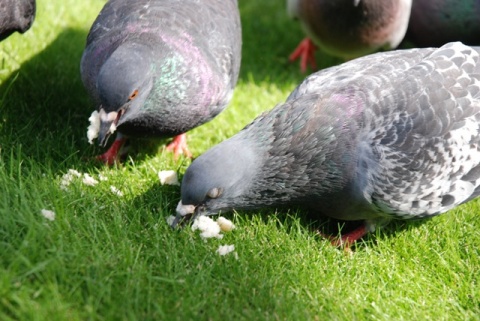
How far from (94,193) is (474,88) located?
2431 millimetres

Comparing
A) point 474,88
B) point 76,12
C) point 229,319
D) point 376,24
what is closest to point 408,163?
point 474,88

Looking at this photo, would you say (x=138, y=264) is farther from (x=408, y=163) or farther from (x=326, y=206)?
(x=408, y=163)

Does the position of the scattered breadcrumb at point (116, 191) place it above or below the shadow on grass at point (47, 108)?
below

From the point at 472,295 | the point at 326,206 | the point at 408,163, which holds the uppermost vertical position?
the point at 408,163

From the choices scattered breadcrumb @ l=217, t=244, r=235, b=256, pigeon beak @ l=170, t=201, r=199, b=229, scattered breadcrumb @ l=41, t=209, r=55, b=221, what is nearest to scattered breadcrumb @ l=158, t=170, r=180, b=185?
pigeon beak @ l=170, t=201, r=199, b=229

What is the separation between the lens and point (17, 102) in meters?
4.99

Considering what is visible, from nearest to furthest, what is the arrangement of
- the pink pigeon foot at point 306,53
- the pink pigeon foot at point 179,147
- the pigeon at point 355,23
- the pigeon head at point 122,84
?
the pigeon head at point 122,84
the pink pigeon foot at point 179,147
the pigeon at point 355,23
the pink pigeon foot at point 306,53

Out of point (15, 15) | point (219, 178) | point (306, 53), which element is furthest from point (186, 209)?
point (306, 53)

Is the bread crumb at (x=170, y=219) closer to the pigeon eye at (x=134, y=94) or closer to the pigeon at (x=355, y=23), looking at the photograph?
the pigeon eye at (x=134, y=94)

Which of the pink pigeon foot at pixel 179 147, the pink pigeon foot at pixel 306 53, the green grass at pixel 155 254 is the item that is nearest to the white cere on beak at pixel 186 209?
the green grass at pixel 155 254

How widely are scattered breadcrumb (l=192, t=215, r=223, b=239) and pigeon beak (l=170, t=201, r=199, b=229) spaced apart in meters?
0.05

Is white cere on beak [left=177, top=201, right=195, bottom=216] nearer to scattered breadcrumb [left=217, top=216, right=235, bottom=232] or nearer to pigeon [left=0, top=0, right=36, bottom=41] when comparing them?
scattered breadcrumb [left=217, top=216, right=235, bottom=232]

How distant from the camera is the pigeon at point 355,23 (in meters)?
5.80

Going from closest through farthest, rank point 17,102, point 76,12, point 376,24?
point 17,102, point 376,24, point 76,12
